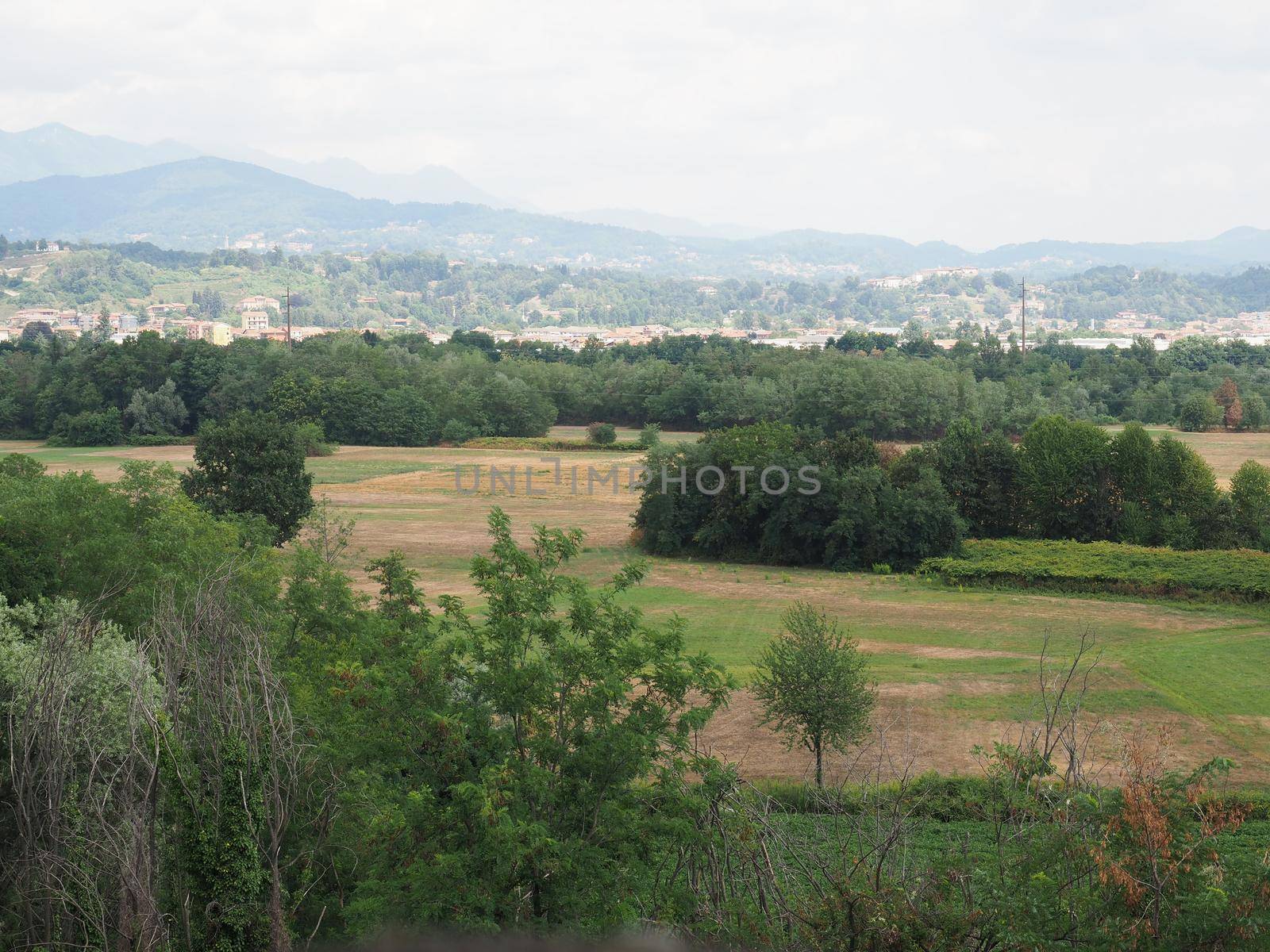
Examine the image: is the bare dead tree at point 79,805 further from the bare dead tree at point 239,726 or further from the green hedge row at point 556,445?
the green hedge row at point 556,445

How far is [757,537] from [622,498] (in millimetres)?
14202

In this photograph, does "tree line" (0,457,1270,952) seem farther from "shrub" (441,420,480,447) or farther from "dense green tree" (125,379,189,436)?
"dense green tree" (125,379,189,436)

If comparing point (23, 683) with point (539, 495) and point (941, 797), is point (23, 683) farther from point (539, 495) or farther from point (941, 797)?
point (539, 495)

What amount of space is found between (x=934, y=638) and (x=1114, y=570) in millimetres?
9593

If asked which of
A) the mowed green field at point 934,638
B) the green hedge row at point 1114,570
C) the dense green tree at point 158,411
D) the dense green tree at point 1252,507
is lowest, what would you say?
the mowed green field at point 934,638

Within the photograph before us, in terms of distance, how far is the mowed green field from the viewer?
2419 centimetres

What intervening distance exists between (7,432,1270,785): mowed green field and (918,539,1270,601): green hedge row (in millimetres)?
1036

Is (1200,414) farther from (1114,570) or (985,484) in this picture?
(1114,570)

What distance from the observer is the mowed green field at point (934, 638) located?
24.2m

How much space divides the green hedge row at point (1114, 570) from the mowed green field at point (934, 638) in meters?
1.04

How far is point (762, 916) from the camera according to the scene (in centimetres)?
984

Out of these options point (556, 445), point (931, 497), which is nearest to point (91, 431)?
point (556, 445)

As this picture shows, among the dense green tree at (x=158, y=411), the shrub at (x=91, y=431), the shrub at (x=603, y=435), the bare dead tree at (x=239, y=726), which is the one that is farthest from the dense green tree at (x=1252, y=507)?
the shrub at (x=91, y=431)

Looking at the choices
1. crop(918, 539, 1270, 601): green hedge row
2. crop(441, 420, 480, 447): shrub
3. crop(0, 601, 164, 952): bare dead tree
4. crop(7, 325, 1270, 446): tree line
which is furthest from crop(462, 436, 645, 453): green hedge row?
crop(0, 601, 164, 952): bare dead tree
